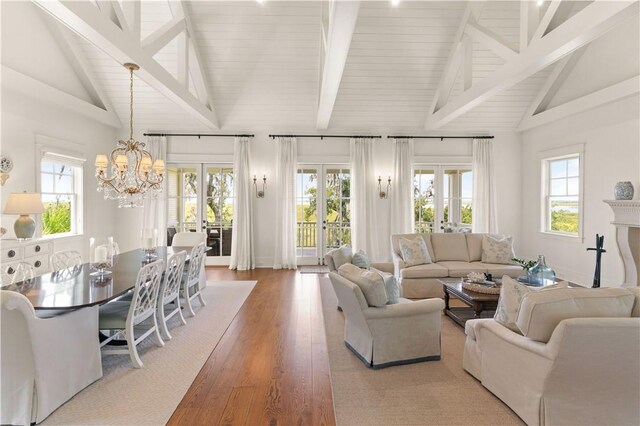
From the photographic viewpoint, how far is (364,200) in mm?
7336

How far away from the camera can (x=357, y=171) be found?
24.2 ft

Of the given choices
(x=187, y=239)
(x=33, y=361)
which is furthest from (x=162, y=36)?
(x=33, y=361)

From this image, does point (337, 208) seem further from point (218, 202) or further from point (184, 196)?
point (184, 196)

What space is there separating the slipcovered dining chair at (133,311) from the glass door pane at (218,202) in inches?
167

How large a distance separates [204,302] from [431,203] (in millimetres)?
5309

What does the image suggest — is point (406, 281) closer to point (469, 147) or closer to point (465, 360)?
point (465, 360)

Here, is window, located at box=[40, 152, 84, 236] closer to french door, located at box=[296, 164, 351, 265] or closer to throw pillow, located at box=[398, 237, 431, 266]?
french door, located at box=[296, 164, 351, 265]

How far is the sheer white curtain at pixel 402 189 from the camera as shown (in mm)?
7359

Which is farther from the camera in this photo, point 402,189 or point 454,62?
point 402,189

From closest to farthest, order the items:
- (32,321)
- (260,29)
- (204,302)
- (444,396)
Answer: (32,321), (444,396), (204,302), (260,29)

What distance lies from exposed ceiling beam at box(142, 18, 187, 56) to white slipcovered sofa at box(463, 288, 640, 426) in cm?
484

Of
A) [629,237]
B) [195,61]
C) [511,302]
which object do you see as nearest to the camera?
[511,302]

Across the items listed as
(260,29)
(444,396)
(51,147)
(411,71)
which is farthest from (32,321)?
(411,71)

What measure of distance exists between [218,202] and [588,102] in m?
7.17
